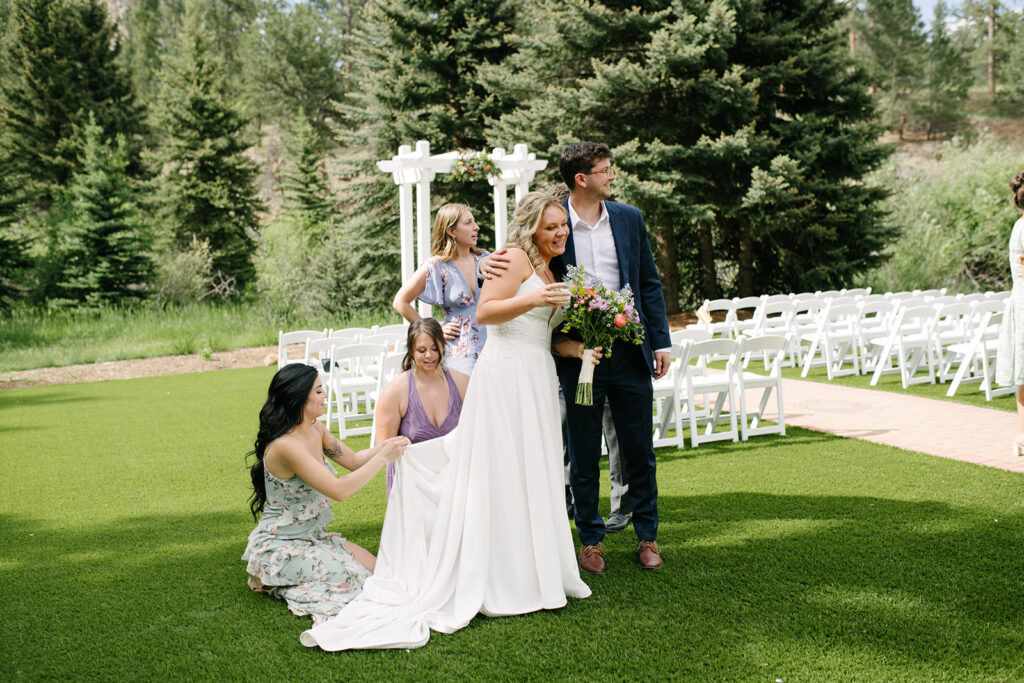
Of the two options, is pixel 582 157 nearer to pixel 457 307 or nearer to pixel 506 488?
pixel 457 307

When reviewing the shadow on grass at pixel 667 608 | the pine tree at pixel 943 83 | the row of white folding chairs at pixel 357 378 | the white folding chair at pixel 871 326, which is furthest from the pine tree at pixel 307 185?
the pine tree at pixel 943 83

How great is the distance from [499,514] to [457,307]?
5.65 ft

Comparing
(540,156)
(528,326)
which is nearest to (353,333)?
(528,326)

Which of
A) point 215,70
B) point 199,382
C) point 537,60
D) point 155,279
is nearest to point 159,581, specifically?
point 199,382

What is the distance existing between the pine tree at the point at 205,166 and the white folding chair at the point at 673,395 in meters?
22.9

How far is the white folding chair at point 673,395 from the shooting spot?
711 centimetres

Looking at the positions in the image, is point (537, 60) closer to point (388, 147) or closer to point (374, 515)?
point (388, 147)

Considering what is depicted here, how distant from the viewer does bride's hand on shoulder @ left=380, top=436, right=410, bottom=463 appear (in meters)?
3.90

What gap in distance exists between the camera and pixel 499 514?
3773mm

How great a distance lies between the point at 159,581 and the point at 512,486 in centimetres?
202

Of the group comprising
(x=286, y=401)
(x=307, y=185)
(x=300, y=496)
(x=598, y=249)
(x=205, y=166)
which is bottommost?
(x=300, y=496)

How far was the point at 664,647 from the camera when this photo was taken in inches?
131

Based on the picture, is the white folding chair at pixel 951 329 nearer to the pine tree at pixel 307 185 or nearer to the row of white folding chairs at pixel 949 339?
the row of white folding chairs at pixel 949 339

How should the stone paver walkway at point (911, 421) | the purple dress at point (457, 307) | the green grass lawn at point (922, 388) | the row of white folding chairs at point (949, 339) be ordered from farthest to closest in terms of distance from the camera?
the row of white folding chairs at point (949, 339) < the green grass lawn at point (922, 388) < the stone paver walkway at point (911, 421) < the purple dress at point (457, 307)
